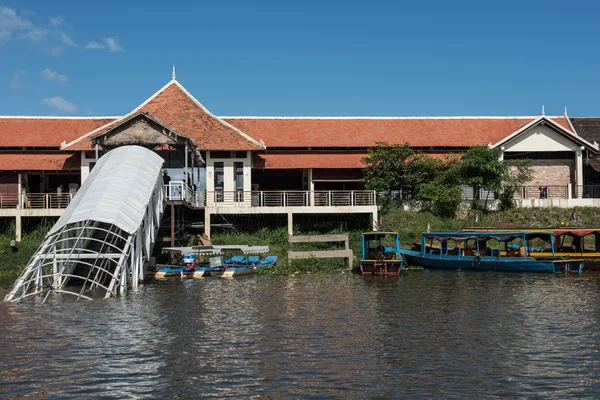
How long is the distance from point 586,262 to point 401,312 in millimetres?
15469

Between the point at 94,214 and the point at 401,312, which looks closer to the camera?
the point at 401,312

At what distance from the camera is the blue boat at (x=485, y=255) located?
29.3 metres

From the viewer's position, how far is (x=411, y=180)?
124ft

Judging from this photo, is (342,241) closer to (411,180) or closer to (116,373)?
(411,180)

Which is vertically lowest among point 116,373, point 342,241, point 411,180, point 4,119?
point 116,373

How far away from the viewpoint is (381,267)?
2864 centimetres

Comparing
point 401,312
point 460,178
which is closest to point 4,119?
point 460,178

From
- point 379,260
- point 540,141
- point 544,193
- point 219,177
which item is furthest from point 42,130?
point 544,193

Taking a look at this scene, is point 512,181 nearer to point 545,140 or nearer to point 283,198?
point 545,140

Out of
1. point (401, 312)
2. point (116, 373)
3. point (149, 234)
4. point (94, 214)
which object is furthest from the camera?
point (149, 234)

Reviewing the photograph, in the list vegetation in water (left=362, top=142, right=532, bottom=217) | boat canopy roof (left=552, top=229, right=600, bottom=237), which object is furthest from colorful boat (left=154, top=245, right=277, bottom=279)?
boat canopy roof (left=552, top=229, right=600, bottom=237)

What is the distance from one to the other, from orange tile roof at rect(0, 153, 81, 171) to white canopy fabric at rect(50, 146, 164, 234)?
9.10 metres

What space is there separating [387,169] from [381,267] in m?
10.2

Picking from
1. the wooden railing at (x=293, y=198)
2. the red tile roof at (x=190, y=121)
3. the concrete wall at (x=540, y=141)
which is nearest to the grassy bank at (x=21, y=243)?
the red tile roof at (x=190, y=121)
